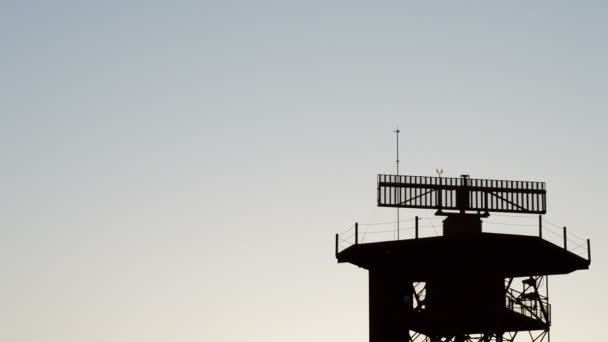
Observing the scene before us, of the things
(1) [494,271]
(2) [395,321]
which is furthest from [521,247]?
(2) [395,321]

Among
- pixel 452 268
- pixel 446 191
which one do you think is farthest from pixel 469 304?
pixel 446 191

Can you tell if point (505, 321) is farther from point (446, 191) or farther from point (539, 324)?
point (446, 191)

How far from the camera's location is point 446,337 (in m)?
73.5

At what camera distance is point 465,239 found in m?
71.9

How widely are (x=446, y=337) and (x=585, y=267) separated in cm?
918

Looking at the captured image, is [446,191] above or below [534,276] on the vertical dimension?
above

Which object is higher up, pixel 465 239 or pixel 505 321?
pixel 465 239

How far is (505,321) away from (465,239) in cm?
564

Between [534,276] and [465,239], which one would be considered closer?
[465,239]

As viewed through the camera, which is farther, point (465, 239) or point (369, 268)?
point (369, 268)

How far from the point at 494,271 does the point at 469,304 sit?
2.51m

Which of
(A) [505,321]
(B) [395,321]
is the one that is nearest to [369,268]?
(B) [395,321]

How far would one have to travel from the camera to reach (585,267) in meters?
75.1

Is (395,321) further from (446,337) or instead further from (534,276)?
(534,276)
